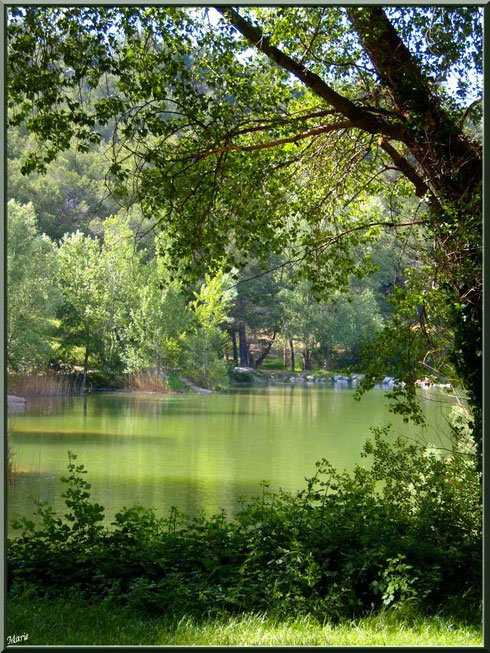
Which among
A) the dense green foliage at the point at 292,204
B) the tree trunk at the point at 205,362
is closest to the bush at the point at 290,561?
the dense green foliage at the point at 292,204

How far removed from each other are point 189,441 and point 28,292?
3009 mm

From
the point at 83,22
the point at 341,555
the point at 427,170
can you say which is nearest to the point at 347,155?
the point at 427,170

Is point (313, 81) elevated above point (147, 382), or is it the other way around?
point (313, 81)

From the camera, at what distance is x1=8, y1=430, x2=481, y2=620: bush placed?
10.6 ft

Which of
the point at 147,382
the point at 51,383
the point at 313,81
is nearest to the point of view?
the point at 313,81

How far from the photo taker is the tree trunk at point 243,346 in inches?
370

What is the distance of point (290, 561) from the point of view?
11.2 ft

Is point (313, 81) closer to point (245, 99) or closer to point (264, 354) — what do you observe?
point (245, 99)

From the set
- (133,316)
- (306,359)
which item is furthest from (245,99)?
(306,359)

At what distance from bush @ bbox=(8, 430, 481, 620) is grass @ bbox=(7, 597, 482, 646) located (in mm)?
153

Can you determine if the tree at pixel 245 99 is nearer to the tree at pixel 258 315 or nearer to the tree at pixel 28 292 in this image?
the tree at pixel 28 292

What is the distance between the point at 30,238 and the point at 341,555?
714cm

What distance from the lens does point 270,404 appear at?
11.3 metres

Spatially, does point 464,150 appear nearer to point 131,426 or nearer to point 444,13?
point 444,13
